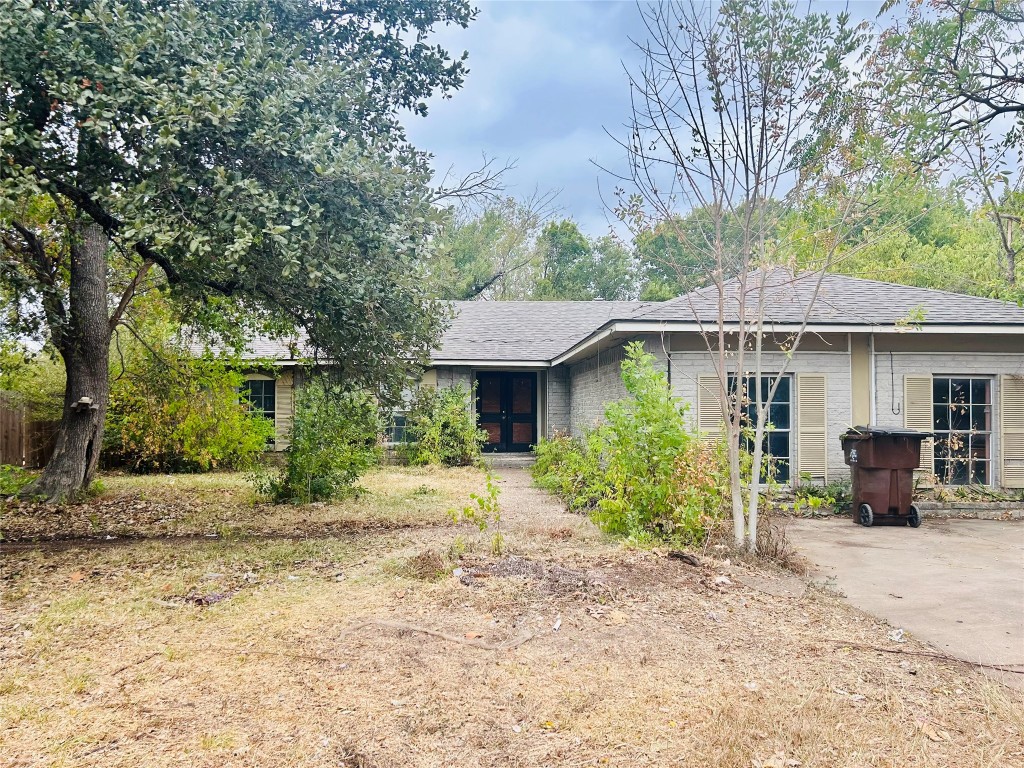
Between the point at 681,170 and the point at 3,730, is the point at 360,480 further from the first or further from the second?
the point at 3,730

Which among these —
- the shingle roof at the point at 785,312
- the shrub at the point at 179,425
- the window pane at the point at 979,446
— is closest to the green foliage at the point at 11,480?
the shrub at the point at 179,425

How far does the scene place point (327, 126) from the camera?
5.80 m

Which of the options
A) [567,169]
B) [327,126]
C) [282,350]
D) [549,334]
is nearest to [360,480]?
[282,350]

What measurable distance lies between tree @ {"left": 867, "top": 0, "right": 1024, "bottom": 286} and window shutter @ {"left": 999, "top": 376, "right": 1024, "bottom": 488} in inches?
236

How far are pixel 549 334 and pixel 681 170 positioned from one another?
38.9ft

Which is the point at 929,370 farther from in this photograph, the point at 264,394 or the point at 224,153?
the point at 264,394

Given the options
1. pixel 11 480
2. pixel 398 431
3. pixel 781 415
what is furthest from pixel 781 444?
pixel 11 480

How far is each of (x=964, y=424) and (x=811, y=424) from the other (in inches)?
100

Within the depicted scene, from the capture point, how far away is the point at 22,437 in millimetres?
15227

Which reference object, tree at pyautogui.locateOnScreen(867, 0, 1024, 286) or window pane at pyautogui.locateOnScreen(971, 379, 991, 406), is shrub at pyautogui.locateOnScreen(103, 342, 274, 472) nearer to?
tree at pyautogui.locateOnScreen(867, 0, 1024, 286)

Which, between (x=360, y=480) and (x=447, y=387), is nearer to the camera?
(x=360, y=480)

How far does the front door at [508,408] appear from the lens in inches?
719

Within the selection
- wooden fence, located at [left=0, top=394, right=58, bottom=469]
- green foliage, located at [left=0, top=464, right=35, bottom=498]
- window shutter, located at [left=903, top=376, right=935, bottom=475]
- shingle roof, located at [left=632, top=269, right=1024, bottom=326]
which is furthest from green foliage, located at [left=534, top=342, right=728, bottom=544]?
wooden fence, located at [left=0, top=394, right=58, bottom=469]

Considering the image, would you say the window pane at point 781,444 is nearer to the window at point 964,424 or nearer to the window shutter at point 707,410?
the window shutter at point 707,410
